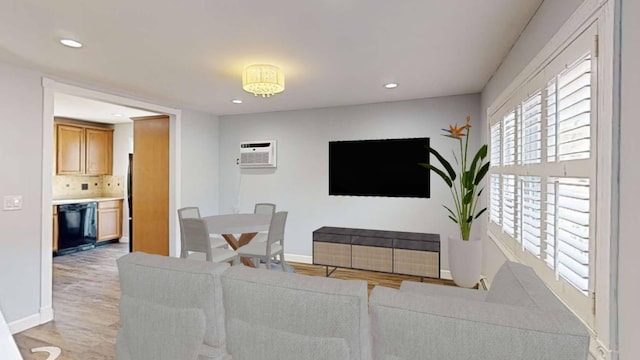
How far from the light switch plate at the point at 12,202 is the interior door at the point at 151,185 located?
77.5 inches

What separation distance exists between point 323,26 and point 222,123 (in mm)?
3921

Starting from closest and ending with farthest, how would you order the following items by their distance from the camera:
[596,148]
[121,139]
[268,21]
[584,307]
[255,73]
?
[596,148] < [584,307] < [268,21] < [255,73] < [121,139]

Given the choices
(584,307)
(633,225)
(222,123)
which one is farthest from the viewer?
(222,123)

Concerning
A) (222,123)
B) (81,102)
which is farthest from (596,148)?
(81,102)

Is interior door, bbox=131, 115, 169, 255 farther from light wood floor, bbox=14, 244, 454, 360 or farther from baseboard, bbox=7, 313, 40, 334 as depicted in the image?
baseboard, bbox=7, 313, 40, 334

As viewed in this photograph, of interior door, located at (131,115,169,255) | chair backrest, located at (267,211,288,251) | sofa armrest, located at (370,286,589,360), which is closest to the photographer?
sofa armrest, located at (370,286,589,360)

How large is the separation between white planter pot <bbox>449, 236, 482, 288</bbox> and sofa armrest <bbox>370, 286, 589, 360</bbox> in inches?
102

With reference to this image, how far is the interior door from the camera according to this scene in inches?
196

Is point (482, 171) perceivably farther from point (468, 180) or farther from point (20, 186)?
point (20, 186)

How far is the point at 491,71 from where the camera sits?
3.20 meters

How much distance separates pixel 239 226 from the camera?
3576 mm

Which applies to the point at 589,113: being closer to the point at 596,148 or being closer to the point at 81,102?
the point at 596,148

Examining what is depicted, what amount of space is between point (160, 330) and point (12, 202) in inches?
102

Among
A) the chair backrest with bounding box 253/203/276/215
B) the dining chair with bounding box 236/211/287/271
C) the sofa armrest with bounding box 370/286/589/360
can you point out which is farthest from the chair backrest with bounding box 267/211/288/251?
the sofa armrest with bounding box 370/286/589/360
